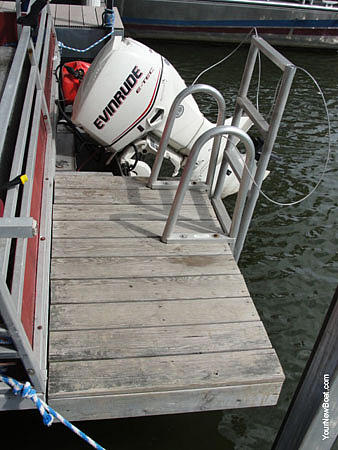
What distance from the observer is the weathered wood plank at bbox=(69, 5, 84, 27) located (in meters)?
6.80

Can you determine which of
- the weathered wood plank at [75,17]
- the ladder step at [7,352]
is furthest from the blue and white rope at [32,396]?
the weathered wood plank at [75,17]

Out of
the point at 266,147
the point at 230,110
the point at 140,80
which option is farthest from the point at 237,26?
the point at 266,147

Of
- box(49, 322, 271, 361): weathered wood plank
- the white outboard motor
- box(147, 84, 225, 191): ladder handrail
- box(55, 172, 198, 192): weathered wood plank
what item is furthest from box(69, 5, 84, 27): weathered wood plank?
box(49, 322, 271, 361): weathered wood plank

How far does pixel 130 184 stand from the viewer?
3627mm

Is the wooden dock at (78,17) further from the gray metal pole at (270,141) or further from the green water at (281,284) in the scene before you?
the gray metal pole at (270,141)

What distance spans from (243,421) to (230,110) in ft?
19.1

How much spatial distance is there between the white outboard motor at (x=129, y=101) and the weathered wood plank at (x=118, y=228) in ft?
3.22

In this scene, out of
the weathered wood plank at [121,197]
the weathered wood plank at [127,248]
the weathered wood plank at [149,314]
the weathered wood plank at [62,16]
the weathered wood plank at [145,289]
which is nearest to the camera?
the weathered wood plank at [149,314]

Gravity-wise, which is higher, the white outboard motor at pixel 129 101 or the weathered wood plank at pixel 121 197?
the white outboard motor at pixel 129 101

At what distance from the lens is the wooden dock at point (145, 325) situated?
2162 mm

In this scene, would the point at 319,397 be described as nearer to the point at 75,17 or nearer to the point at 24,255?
the point at 24,255

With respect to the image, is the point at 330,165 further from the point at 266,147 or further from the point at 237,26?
the point at 237,26

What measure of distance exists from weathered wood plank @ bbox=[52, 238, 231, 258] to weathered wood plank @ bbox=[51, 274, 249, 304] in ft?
0.77

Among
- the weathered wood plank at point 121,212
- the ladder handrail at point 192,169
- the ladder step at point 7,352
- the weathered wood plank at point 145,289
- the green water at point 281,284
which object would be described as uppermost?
the ladder handrail at point 192,169
